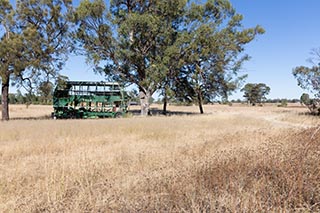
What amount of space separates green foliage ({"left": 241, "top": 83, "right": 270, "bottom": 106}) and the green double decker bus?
3371 inches

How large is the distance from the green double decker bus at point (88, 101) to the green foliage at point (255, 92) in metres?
85.6

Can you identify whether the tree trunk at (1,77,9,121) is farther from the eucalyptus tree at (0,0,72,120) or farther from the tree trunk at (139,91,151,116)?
the tree trunk at (139,91,151,116)

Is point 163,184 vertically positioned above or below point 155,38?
below

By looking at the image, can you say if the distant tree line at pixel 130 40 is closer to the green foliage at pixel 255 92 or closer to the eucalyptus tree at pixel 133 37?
the eucalyptus tree at pixel 133 37

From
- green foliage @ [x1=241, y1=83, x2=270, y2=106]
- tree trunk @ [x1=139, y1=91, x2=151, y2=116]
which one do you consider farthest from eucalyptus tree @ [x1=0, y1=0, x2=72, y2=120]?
green foliage @ [x1=241, y1=83, x2=270, y2=106]

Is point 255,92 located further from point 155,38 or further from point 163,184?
point 163,184

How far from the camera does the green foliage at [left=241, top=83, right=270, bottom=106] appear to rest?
10050 centimetres

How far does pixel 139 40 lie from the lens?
22328 millimetres

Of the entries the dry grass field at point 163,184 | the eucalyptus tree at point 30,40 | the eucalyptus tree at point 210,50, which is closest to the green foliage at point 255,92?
the eucalyptus tree at point 210,50

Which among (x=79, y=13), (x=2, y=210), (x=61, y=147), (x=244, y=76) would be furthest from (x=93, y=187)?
(x=244, y=76)

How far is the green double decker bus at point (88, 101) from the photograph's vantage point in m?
23.9

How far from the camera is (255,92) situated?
102 meters

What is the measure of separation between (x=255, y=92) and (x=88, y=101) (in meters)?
91.8

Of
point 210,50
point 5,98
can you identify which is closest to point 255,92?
Answer: point 210,50
